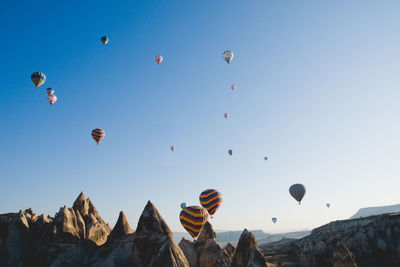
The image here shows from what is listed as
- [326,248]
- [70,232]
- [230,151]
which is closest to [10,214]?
[70,232]

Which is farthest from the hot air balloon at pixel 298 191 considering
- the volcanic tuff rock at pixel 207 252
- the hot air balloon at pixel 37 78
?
the hot air balloon at pixel 37 78

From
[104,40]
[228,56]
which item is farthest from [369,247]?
[104,40]

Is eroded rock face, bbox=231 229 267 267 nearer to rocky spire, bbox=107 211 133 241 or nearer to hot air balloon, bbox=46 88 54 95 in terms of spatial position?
rocky spire, bbox=107 211 133 241

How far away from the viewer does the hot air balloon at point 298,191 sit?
5684 cm

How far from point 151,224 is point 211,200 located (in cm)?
2901

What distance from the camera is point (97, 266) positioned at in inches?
623

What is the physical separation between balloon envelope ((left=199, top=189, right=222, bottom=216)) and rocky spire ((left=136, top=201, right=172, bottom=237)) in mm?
28071

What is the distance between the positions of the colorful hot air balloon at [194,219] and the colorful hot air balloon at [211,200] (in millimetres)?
10681

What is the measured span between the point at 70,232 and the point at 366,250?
146ft

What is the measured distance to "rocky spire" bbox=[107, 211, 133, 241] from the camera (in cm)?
1793

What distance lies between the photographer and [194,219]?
107 feet

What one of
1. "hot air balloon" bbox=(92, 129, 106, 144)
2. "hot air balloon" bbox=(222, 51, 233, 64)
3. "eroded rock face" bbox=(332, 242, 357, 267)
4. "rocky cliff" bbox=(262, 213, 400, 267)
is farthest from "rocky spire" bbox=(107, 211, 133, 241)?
"hot air balloon" bbox=(222, 51, 233, 64)

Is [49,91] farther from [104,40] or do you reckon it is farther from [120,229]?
[120,229]

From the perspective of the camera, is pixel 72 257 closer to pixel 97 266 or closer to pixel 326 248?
pixel 97 266
